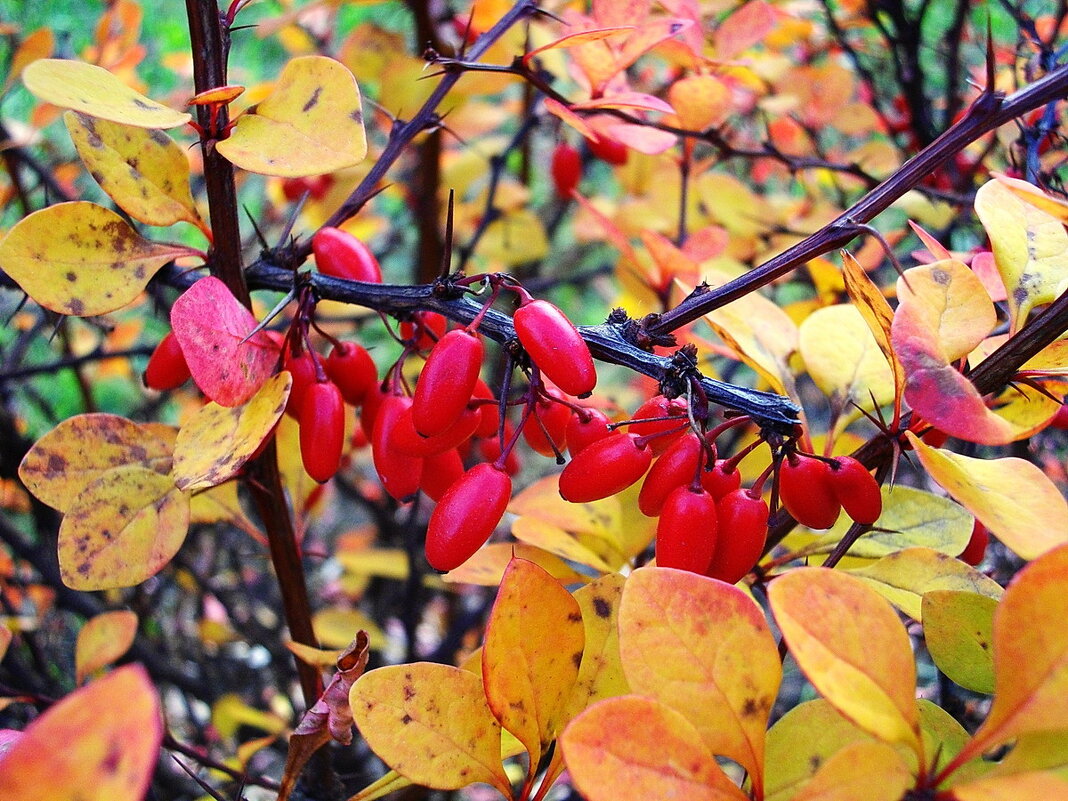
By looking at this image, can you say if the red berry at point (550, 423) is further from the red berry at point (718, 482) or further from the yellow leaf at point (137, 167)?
the yellow leaf at point (137, 167)

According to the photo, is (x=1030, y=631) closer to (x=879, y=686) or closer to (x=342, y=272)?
(x=879, y=686)

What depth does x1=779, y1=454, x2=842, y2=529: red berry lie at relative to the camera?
55cm

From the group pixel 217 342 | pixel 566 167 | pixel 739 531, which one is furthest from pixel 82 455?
pixel 566 167

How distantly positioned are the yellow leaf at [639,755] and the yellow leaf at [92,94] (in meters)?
0.42

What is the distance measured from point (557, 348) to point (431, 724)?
0.75ft

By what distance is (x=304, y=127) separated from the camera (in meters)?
0.59

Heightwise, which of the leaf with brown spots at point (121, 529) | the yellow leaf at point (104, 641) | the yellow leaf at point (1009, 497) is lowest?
the yellow leaf at point (104, 641)

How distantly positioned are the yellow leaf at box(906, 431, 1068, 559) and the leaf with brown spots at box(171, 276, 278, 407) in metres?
0.43

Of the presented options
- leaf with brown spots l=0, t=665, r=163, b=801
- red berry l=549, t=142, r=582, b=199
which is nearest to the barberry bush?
leaf with brown spots l=0, t=665, r=163, b=801

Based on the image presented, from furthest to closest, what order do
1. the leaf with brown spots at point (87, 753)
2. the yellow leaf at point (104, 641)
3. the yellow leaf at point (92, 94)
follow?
the yellow leaf at point (104, 641) → the yellow leaf at point (92, 94) → the leaf with brown spots at point (87, 753)

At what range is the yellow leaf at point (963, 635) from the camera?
0.53 m

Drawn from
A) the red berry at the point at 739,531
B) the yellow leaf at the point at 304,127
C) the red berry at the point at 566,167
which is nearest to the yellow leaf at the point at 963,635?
the red berry at the point at 739,531

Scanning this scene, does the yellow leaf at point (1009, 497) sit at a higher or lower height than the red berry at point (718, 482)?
higher

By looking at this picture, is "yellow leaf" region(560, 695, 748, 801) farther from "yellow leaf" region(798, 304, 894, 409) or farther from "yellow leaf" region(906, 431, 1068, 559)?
"yellow leaf" region(798, 304, 894, 409)
